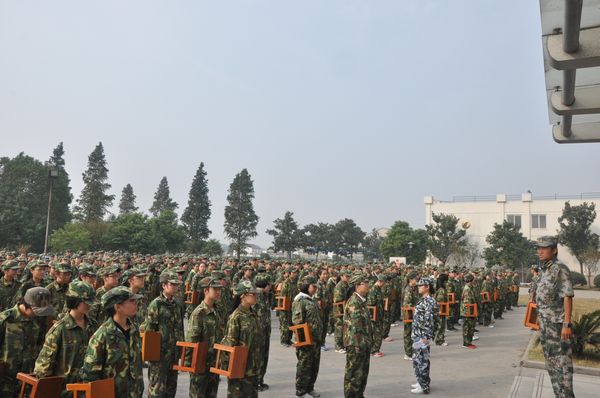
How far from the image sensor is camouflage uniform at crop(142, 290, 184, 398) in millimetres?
5824

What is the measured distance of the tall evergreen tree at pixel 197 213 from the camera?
2749 inches

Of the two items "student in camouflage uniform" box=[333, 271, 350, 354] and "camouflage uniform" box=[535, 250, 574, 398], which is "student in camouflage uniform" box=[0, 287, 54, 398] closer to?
"camouflage uniform" box=[535, 250, 574, 398]

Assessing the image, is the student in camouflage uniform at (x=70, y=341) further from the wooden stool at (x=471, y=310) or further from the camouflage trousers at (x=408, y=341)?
the wooden stool at (x=471, y=310)

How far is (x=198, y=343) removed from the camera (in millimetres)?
5461

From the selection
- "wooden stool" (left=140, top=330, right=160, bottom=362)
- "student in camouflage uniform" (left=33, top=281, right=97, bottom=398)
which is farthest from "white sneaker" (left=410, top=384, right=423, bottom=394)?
"student in camouflage uniform" (left=33, top=281, right=97, bottom=398)

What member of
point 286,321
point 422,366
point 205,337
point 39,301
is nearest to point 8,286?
point 39,301

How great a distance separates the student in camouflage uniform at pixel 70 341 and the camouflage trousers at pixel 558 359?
231 inches

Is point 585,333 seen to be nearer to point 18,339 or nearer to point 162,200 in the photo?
point 18,339

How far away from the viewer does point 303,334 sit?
725 centimetres

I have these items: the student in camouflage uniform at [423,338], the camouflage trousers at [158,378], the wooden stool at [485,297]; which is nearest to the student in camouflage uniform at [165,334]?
the camouflage trousers at [158,378]

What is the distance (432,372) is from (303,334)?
13.3ft

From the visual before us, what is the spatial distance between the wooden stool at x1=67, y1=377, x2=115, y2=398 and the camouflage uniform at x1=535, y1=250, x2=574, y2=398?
5.62 meters

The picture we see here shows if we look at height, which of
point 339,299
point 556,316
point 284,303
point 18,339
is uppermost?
point 556,316

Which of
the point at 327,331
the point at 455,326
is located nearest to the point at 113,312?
the point at 327,331
